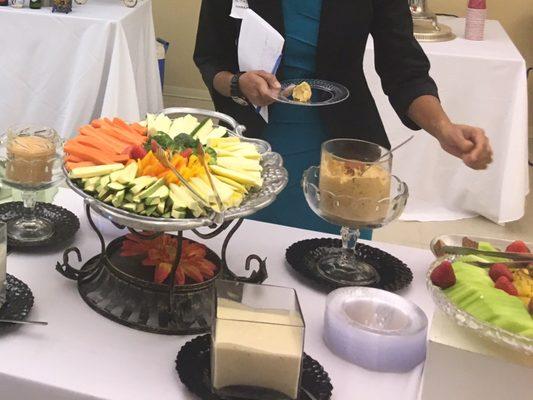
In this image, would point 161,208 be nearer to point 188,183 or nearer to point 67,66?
point 188,183

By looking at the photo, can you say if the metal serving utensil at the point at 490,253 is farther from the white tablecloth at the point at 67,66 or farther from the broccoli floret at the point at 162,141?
the white tablecloth at the point at 67,66

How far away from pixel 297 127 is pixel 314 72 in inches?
4.5

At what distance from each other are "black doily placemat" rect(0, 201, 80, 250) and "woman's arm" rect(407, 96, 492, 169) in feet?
2.02

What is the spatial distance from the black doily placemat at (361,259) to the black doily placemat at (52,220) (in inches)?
13.3

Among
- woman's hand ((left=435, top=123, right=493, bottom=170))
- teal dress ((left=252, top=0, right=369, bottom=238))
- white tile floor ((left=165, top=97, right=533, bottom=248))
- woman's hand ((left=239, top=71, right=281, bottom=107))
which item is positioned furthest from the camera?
white tile floor ((left=165, top=97, right=533, bottom=248))

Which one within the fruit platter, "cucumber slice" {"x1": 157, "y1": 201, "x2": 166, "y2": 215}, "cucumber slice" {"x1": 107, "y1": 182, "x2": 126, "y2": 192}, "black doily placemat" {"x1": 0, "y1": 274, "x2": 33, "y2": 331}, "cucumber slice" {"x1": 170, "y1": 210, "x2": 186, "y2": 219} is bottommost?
"black doily placemat" {"x1": 0, "y1": 274, "x2": 33, "y2": 331}

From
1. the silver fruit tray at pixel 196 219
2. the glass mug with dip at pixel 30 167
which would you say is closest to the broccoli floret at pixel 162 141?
the silver fruit tray at pixel 196 219

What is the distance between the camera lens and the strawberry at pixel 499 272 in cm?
79

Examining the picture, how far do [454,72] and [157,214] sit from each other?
1898 millimetres

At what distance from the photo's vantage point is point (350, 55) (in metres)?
1.43

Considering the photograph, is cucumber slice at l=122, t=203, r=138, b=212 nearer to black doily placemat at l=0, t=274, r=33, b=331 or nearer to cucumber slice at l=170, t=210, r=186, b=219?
cucumber slice at l=170, t=210, r=186, b=219

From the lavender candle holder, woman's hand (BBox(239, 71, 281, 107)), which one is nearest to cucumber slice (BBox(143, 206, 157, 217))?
the lavender candle holder

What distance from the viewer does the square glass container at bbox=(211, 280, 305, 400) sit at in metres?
0.75

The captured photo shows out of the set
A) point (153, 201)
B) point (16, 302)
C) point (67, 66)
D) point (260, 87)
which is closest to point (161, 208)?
point (153, 201)
